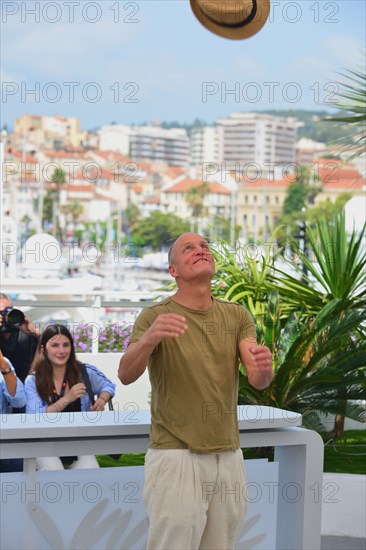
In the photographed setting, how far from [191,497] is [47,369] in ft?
6.25

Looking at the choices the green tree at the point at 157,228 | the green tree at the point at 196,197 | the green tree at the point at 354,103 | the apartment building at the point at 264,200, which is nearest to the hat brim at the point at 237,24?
the green tree at the point at 354,103

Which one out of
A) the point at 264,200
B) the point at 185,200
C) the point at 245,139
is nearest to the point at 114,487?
the point at 264,200

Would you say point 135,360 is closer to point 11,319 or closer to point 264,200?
point 11,319

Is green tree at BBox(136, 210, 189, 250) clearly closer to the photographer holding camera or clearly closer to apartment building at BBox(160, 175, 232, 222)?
apartment building at BBox(160, 175, 232, 222)

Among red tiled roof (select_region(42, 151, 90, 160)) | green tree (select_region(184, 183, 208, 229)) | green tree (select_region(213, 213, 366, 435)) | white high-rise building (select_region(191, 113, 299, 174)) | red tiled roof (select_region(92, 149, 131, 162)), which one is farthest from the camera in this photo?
white high-rise building (select_region(191, 113, 299, 174))

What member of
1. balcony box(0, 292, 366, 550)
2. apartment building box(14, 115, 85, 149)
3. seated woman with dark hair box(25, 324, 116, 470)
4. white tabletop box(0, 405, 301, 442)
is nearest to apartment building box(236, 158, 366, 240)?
apartment building box(14, 115, 85, 149)

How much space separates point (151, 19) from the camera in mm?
179750

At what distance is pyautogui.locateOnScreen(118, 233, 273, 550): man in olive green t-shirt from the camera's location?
3.15 metres

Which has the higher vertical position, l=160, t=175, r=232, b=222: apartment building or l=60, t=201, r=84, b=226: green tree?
l=160, t=175, r=232, b=222: apartment building

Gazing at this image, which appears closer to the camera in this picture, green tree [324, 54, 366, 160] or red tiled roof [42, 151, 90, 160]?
green tree [324, 54, 366, 160]

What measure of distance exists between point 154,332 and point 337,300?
13.1 feet

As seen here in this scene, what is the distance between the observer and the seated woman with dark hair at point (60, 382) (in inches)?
186

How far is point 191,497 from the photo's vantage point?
10.3 feet

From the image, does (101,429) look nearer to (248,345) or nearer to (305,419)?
(248,345)
